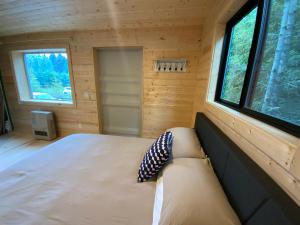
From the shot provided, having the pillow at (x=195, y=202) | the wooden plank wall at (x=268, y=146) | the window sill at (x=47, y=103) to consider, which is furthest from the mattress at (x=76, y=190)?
the window sill at (x=47, y=103)

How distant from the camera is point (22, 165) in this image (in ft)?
4.29

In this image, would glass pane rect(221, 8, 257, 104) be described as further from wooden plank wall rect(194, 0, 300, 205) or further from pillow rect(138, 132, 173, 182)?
pillow rect(138, 132, 173, 182)

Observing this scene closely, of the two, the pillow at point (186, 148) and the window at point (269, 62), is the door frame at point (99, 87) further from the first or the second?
the window at point (269, 62)

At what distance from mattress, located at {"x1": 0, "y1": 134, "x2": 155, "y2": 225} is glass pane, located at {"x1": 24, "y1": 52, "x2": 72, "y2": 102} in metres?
2.12

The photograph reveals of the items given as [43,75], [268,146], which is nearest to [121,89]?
[43,75]

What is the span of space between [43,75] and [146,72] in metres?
2.59

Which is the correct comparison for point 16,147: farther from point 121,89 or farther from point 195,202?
point 195,202

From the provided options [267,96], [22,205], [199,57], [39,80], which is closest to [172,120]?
[199,57]

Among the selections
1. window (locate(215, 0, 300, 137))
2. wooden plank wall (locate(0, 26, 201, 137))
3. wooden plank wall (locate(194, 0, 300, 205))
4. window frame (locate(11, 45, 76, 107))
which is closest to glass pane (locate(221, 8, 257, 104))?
window (locate(215, 0, 300, 137))

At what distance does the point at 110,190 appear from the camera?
41.2 inches

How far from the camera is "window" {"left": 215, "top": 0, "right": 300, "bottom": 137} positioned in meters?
0.75

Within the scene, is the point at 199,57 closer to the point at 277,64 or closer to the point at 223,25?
the point at 223,25

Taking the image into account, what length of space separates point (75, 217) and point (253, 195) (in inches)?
37.5

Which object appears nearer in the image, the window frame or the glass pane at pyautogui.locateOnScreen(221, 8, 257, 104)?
the glass pane at pyautogui.locateOnScreen(221, 8, 257, 104)
